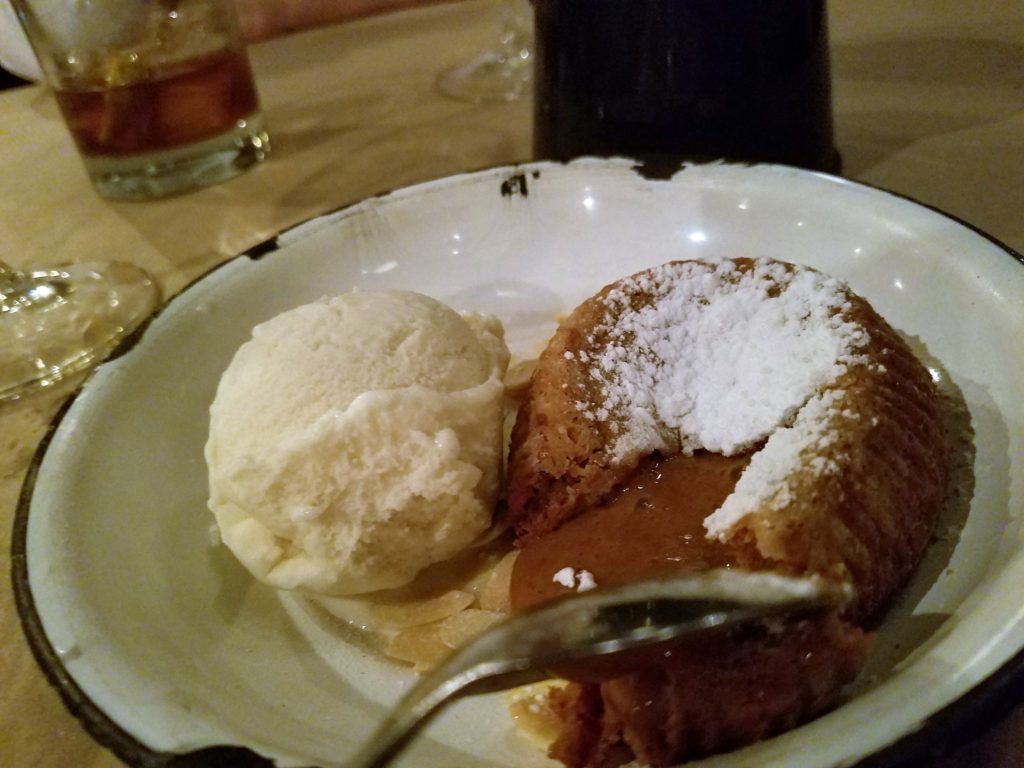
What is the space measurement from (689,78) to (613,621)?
79 cm

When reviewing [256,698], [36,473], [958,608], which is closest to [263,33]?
[36,473]

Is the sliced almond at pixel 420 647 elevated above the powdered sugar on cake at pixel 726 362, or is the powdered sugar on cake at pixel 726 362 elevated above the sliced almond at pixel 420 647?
the powdered sugar on cake at pixel 726 362

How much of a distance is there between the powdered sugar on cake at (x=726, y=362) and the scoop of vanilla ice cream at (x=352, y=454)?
142mm

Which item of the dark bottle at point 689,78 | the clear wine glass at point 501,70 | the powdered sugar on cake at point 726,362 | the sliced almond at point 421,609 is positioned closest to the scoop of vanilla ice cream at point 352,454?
the sliced almond at point 421,609

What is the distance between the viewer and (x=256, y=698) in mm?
667

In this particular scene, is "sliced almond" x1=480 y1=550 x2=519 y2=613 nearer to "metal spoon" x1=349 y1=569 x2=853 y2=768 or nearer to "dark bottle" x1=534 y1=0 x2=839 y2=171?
"metal spoon" x1=349 y1=569 x2=853 y2=768

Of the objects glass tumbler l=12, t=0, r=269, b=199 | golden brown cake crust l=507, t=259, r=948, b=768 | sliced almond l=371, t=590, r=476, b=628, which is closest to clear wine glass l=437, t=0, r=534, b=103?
glass tumbler l=12, t=0, r=269, b=199

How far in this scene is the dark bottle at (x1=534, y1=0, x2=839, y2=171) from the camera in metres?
1.05

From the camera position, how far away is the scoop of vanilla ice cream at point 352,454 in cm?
79

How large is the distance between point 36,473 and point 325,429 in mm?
272

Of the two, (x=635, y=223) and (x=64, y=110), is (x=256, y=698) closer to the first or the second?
(x=635, y=223)

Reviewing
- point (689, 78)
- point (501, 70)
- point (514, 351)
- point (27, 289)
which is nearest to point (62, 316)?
point (27, 289)

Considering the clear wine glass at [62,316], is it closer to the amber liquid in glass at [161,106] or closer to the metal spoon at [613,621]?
the amber liquid in glass at [161,106]

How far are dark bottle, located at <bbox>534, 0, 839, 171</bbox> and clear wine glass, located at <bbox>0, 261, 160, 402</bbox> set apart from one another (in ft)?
2.41
